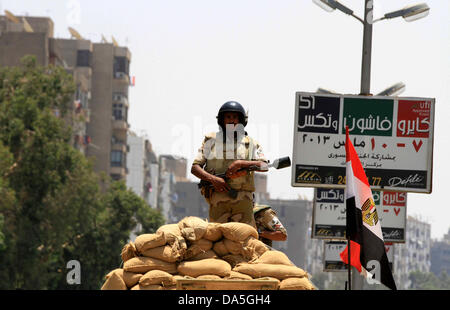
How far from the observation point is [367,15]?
765 inches

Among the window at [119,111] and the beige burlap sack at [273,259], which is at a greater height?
the window at [119,111]

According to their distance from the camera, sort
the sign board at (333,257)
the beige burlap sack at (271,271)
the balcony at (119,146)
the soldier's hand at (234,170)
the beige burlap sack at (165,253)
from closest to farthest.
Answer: the beige burlap sack at (271,271) → the beige burlap sack at (165,253) → the soldier's hand at (234,170) → the sign board at (333,257) → the balcony at (119,146)

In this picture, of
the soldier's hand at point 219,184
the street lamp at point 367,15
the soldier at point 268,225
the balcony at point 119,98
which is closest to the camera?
the soldier's hand at point 219,184

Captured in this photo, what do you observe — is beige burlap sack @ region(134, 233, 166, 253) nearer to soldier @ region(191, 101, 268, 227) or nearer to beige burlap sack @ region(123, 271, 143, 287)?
beige burlap sack @ region(123, 271, 143, 287)

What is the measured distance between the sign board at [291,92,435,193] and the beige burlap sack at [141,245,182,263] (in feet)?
34.5

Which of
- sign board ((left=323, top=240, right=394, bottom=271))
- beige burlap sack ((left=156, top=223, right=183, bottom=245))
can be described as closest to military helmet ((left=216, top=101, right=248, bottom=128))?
beige burlap sack ((left=156, top=223, right=183, bottom=245))

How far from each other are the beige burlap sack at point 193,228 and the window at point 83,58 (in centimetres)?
9651

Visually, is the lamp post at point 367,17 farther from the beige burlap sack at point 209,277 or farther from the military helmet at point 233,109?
the beige burlap sack at point 209,277

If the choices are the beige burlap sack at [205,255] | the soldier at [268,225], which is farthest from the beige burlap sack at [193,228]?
the soldier at [268,225]

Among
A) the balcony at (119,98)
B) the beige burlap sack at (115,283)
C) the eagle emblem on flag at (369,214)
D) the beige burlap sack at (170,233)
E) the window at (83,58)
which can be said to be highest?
the window at (83,58)

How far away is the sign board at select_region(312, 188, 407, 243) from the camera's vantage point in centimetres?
2309

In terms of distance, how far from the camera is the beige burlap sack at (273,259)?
651 centimetres
